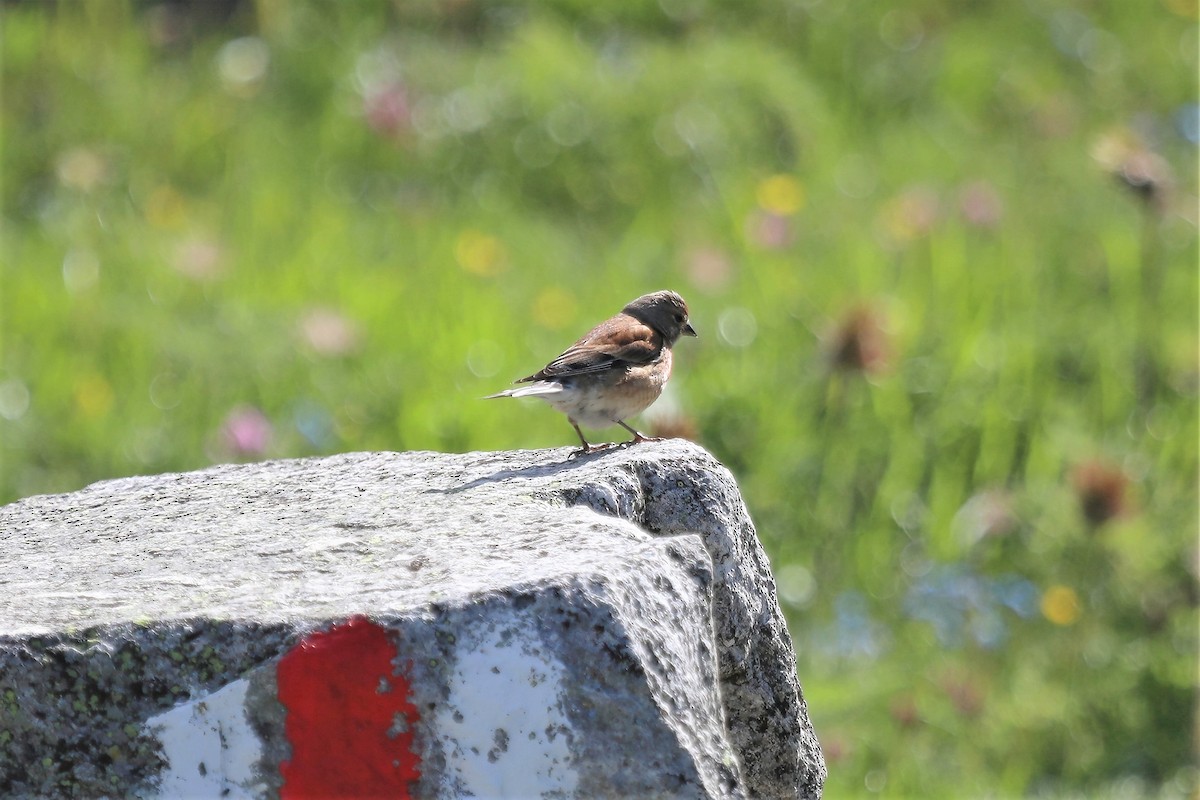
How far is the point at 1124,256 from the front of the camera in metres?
6.42

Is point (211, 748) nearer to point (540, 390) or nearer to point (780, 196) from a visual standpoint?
point (540, 390)

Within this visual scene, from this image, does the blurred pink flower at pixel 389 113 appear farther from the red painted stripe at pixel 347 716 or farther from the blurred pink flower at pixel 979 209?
the red painted stripe at pixel 347 716

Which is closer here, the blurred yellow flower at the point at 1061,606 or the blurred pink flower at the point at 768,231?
the blurred yellow flower at the point at 1061,606

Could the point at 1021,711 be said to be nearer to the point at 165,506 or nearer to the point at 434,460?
the point at 434,460

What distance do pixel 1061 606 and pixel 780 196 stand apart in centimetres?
255

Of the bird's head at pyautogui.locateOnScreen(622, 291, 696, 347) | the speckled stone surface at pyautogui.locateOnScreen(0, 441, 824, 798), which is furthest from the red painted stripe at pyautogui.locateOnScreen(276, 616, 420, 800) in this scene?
the bird's head at pyautogui.locateOnScreen(622, 291, 696, 347)

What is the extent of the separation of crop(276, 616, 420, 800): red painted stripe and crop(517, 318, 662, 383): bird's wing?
1.67 m

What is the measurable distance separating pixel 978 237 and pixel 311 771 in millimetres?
5010

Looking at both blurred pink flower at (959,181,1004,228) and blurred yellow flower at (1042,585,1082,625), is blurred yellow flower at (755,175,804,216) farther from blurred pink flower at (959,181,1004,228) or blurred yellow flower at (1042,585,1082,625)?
blurred yellow flower at (1042,585,1082,625)

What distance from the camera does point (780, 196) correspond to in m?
6.84

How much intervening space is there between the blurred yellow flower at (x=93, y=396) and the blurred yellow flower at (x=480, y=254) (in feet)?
5.11

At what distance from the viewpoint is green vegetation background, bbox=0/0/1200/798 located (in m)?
4.87

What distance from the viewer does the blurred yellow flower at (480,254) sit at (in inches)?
247

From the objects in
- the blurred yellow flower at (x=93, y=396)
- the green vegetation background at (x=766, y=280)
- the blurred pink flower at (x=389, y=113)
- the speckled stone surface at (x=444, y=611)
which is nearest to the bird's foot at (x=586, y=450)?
the speckled stone surface at (x=444, y=611)
